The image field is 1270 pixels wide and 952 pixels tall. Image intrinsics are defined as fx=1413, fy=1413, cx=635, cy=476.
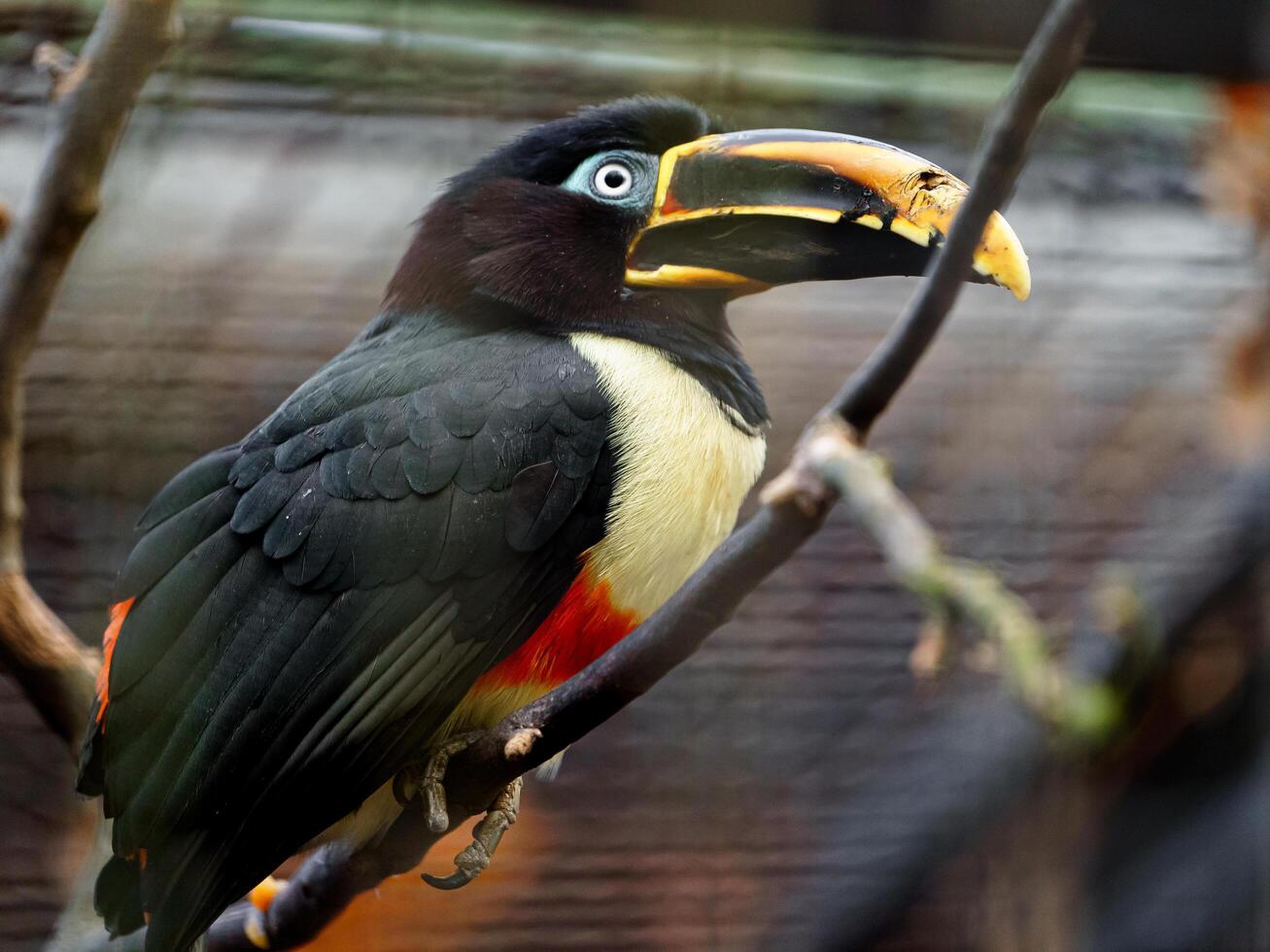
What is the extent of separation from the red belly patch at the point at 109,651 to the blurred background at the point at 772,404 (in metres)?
0.84

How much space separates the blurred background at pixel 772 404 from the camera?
1970mm

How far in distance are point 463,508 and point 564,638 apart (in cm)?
14

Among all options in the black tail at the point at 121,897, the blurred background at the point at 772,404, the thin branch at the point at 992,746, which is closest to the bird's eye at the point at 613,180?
the blurred background at the point at 772,404

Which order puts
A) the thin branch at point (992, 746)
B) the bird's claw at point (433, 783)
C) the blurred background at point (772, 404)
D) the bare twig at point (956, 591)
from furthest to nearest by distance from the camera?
the thin branch at point (992, 746) < the blurred background at point (772, 404) < the bird's claw at point (433, 783) < the bare twig at point (956, 591)

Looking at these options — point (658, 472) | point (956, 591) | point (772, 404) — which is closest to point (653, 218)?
point (658, 472)

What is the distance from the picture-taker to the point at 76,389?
2.18 m

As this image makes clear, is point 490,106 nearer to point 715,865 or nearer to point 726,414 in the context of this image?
point 726,414

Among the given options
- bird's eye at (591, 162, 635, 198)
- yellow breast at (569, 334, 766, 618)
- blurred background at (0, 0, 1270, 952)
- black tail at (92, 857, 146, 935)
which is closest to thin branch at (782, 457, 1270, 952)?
blurred background at (0, 0, 1270, 952)

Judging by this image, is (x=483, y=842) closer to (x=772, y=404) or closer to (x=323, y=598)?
(x=323, y=598)

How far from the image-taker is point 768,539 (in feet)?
2.64

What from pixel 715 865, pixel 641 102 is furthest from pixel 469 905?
pixel 641 102

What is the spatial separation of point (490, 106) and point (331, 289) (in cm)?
52

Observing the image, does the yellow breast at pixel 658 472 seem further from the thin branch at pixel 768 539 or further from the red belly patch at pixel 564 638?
the thin branch at pixel 768 539

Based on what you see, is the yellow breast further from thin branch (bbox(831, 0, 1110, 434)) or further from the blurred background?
the blurred background
